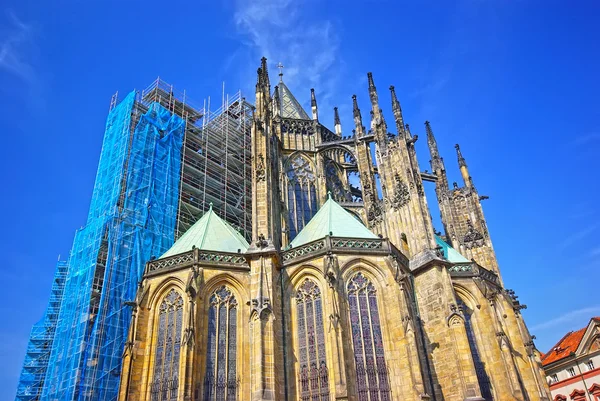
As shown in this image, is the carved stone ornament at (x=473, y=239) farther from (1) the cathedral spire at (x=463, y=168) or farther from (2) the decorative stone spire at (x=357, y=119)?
(2) the decorative stone spire at (x=357, y=119)

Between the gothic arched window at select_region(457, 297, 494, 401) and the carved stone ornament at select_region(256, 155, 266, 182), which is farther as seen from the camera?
the carved stone ornament at select_region(256, 155, 266, 182)

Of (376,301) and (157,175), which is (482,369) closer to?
(376,301)

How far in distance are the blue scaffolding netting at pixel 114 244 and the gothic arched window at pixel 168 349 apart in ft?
19.6

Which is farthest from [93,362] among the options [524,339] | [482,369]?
[524,339]

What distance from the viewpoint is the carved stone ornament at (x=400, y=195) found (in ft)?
77.7

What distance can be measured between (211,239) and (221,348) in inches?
212

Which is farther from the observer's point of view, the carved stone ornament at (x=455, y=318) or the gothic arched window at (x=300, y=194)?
the gothic arched window at (x=300, y=194)

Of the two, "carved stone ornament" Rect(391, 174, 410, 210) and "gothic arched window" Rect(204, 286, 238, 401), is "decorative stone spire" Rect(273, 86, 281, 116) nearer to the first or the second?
"carved stone ornament" Rect(391, 174, 410, 210)

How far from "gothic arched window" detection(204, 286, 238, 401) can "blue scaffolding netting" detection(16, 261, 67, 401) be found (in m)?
15.4

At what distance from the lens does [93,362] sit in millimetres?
23016

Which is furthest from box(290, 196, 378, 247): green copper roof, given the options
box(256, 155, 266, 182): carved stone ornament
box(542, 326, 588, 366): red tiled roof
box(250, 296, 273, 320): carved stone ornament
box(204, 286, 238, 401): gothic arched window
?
box(542, 326, 588, 366): red tiled roof

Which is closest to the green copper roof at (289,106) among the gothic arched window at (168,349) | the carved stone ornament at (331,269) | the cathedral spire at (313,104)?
the cathedral spire at (313,104)

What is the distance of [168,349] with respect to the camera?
18797 mm

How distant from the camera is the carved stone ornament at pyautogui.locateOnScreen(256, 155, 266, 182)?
869 inches
